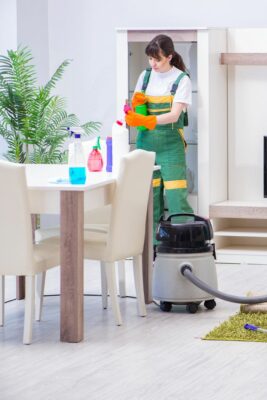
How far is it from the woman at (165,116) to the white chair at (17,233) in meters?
2.30

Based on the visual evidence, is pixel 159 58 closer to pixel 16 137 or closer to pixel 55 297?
pixel 16 137

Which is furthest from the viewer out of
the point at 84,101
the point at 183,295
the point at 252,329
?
the point at 84,101

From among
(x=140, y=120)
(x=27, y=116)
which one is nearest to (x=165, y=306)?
(x=140, y=120)

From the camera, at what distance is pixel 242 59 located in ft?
25.3

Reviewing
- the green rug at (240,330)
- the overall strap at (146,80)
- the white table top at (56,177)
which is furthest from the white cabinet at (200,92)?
the green rug at (240,330)

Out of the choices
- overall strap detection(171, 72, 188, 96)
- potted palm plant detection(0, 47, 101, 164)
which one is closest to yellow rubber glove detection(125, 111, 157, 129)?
overall strap detection(171, 72, 188, 96)

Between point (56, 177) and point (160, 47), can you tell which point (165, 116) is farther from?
point (56, 177)

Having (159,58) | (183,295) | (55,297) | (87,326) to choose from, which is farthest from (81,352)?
(159,58)

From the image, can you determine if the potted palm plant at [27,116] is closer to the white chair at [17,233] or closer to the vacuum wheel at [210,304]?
the vacuum wheel at [210,304]

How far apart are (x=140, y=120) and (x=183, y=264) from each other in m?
1.79

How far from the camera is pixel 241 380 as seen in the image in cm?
436

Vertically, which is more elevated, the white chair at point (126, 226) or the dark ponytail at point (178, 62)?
the dark ponytail at point (178, 62)

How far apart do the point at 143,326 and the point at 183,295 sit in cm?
35

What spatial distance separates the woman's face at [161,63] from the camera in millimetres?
7215
